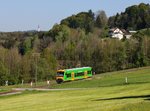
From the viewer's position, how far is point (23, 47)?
543 ft

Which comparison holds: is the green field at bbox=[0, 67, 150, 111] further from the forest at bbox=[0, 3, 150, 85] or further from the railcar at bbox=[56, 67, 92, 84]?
the forest at bbox=[0, 3, 150, 85]

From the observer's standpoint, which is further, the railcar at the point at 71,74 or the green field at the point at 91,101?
the railcar at the point at 71,74

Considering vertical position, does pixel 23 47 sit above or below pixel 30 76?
above

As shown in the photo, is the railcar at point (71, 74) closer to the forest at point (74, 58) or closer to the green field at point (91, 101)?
the forest at point (74, 58)

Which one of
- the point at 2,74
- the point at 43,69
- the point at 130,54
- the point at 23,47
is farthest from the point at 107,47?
the point at 23,47

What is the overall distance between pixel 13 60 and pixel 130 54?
3198 cm

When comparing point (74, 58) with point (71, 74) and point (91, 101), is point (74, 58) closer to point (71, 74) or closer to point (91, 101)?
point (71, 74)

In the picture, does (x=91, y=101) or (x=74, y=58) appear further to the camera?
(x=74, y=58)

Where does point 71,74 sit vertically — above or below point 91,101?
above

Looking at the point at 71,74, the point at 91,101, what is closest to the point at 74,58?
the point at 71,74

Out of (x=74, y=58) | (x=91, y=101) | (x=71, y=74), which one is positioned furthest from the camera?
(x=74, y=58)

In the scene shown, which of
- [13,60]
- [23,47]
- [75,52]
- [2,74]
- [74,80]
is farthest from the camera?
[23,47]

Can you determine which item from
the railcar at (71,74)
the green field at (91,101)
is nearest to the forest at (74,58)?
the railcar at (71,74)

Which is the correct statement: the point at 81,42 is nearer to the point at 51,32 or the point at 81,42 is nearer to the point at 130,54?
the point at 130,54
